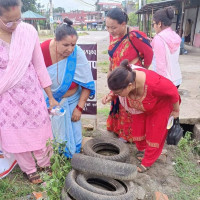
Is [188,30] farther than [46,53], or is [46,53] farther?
[188,30]

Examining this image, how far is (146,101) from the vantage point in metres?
2.62

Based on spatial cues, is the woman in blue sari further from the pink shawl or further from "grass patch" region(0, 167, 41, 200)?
"grass patch" region(0, 167, 41, 200)

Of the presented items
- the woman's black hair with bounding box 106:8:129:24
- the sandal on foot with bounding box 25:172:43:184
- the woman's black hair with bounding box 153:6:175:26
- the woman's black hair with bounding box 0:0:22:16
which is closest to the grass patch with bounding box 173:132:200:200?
the sandal on foot with bounding box 25:172:43:184

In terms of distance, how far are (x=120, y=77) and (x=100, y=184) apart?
1.22 meters

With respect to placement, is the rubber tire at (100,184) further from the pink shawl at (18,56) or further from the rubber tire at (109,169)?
the pink shawl at (18,56)

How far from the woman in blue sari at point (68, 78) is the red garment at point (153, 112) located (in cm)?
63

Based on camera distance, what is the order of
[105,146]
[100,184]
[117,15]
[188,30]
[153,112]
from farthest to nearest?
[188,30] < [105,146] < [117,15] < [153,112] < [100,184]

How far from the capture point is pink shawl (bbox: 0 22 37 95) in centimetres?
224

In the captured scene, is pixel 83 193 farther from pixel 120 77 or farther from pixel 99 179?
pixel 120 77

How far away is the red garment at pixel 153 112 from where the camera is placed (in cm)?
248

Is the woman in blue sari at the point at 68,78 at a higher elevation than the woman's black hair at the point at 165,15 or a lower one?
lower

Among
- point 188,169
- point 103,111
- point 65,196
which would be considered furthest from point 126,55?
point 103,111

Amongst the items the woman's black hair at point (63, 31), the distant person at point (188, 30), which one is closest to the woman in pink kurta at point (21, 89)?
the woman's black hair at point (63, 31)

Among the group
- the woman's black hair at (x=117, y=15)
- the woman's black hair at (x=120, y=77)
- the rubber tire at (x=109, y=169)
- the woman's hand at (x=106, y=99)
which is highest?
the woman's black hair at (x=117, y=15)
